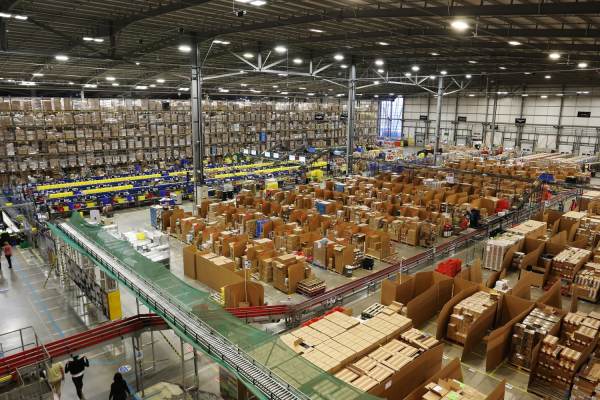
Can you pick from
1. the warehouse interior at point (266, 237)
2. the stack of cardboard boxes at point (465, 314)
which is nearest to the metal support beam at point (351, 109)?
the warehouse interior at point (266, 237)

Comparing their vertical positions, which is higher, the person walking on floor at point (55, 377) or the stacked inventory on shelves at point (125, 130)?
the stacked inventory on shelves at point (125, 130)

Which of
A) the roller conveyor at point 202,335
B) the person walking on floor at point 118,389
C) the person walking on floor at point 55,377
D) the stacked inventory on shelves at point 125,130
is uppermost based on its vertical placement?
the stacked inventory on shelves at point 125,130

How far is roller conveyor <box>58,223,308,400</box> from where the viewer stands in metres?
4.88

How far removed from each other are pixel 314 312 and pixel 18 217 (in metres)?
13.5

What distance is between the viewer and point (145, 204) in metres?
22.4

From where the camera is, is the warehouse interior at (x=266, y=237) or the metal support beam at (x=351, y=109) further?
the metal support beam at (x=351, y=109)

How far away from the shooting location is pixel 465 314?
368 inches

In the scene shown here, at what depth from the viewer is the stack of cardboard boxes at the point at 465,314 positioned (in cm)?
927

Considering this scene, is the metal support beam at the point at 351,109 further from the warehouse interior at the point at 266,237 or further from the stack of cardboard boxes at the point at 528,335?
the stack of cardboard boxes at the point at 528,335

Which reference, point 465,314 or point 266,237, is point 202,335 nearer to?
point 465,314

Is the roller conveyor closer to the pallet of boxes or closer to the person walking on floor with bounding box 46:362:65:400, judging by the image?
the pallet of boxes

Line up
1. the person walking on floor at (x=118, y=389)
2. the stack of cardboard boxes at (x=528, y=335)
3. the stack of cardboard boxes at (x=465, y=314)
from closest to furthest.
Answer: the person walking on floor at (x=118, y=389), the stack of cardboard boxes at (x=528, y=335), the stack of cardboard boxes at (x=465, y=314)

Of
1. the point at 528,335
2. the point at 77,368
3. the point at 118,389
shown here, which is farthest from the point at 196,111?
the point at 528,335

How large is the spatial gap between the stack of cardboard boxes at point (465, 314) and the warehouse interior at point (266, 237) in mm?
68
